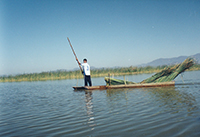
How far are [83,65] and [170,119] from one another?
22.5ft

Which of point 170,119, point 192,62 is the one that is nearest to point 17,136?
point 170,119

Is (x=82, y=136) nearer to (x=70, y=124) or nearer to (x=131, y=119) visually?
(x=70, y=124)

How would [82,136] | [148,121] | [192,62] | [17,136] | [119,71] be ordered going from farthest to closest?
[119,71], [192,62], [148,121], [17,136], [82,136]

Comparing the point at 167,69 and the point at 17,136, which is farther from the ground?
the point at 167,69

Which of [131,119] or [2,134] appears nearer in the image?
[2,134]

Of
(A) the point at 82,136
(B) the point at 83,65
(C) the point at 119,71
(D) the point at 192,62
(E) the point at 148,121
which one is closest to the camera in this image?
(A) the point at 82,136

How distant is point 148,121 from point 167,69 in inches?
261

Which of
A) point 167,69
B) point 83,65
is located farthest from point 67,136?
point 167,69

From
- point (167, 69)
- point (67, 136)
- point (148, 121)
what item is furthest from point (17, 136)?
point (167, 69)

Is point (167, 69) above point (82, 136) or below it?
above

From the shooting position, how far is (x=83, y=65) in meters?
10.1

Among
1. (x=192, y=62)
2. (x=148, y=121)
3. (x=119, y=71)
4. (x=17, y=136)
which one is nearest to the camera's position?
(x=17, y=136)

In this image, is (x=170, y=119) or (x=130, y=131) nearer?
(x=130, y=131)

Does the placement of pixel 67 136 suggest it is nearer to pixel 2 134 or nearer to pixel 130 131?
pixel 130 131
